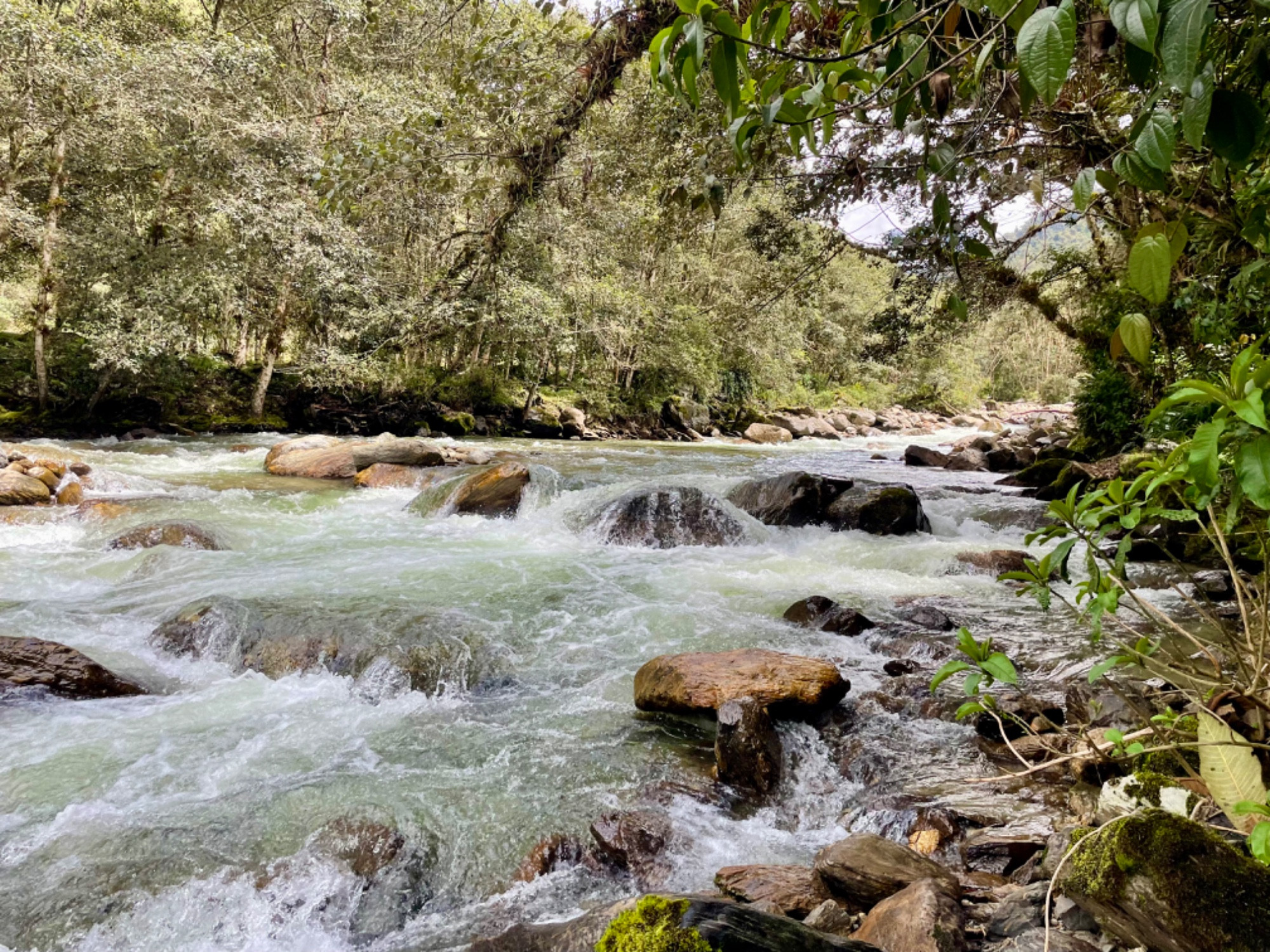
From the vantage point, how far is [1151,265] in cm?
110

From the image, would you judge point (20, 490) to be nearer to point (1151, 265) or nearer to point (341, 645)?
point (341, 645)

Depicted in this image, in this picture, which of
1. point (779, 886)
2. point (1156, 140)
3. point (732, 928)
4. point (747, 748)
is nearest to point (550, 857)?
point (779, 886)

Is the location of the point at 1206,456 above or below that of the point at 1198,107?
below

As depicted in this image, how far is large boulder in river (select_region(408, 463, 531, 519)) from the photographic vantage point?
9.80 m

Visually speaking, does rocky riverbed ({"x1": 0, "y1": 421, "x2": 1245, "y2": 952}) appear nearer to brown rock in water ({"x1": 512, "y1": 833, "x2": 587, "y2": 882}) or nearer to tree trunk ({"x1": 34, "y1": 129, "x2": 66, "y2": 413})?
brown rock in water ({"x1": 512, "y1": 833, "x2": 587, "y2": 882})

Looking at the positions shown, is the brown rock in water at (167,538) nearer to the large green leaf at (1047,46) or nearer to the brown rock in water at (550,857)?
the brown rock in water at (550,857)

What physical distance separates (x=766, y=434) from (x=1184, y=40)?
24.2 meters

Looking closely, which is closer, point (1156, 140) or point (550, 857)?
point (1156, 140)

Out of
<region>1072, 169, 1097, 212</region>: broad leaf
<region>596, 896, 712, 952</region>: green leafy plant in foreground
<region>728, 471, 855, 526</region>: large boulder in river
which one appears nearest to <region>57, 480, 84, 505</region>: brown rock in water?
<region>728, 471, 855, 526</region>: large boulder in river

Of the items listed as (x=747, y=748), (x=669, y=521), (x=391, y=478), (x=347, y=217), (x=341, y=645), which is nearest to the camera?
(x=747, y=748)

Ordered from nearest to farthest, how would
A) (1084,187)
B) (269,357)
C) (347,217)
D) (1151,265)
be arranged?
(1151,265) → (1084,187) → (347,217) → (269,357)

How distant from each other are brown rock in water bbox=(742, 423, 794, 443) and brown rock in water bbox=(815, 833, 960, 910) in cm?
2222

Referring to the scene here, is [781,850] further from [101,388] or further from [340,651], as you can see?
[101,388]

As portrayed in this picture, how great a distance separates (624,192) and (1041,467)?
35.3 feet
